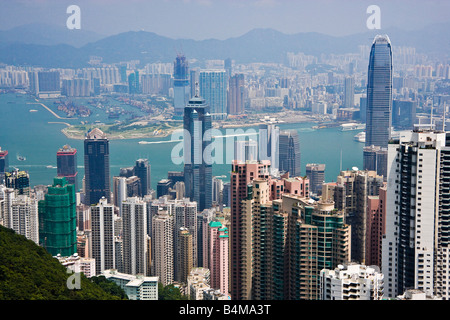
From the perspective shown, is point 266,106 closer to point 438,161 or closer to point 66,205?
point 66,205

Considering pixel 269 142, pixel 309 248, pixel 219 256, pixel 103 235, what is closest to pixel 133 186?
pixel 103 235

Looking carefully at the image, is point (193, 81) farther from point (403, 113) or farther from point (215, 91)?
point (403, 113)

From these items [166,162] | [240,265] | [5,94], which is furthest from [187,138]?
[240,265]

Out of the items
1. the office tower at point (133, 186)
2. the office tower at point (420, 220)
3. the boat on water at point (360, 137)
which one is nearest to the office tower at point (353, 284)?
the office tower at point (420, 220)

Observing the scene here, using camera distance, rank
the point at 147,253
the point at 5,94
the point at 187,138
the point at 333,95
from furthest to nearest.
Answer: the point at 187,138 < the point at 333,95 < the point at 147,253 < the point at 5,94

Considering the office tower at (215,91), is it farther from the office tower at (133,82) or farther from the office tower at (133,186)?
the office tower at (133,186)
